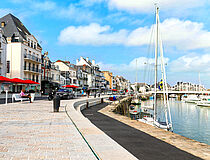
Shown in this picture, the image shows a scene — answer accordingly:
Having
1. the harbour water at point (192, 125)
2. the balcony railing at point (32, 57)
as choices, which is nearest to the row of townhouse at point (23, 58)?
the balcony railing at point (32, 57)

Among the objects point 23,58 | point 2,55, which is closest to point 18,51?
point 23,58

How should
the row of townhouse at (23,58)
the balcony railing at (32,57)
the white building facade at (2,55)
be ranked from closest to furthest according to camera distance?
the white building facade at (2,55), the row of townhouse at (23,58), the balcony railing at (32,57)

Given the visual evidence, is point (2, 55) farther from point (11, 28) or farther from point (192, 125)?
point (192, 125)

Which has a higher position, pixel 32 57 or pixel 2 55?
pixel 32 57

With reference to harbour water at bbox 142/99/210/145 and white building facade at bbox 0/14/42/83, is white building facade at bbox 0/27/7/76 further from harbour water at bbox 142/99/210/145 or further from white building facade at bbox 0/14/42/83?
harbour water at bbox 142/99/210/145

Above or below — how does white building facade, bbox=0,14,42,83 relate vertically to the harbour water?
above

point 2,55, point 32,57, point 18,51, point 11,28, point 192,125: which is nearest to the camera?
point 192,125

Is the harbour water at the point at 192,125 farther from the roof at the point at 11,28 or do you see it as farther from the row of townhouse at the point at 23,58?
the roof at the point at 11,28

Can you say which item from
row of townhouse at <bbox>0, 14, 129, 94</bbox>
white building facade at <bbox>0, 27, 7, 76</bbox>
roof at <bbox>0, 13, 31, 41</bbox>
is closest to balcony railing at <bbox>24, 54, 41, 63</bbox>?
row of townhouse at <bbox>0, 14, 129, 94</bbox>

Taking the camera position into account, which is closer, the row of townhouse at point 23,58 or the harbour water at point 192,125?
the harbour water at point 192,125

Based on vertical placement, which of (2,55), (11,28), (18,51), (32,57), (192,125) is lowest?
(192,125)

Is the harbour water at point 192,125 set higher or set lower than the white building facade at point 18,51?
lower

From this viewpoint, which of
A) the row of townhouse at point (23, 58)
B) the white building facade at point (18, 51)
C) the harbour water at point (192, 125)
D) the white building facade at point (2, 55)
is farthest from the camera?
the white building facade at point (18, 51)

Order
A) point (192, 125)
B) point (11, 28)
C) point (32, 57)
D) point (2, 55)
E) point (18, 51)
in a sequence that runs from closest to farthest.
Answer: point (192, 125), point (2, 55), point (18, 51), point (11, 28), point (32, 57)
